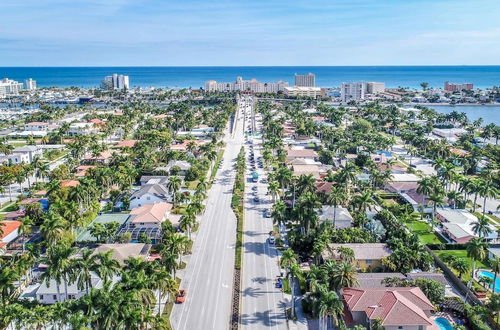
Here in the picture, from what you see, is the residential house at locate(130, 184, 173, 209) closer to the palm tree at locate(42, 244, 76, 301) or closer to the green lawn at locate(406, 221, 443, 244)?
the palm tree at locate(42, 244, 76, 301)

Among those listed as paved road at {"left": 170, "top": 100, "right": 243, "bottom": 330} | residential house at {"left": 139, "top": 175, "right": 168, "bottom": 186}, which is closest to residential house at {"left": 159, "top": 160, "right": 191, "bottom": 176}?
residential house at {"left": 139, "top": 175, "right": 168, "bottom": 186}

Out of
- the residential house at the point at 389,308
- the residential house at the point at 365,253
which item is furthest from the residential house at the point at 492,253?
the residential house at the point at 389,308

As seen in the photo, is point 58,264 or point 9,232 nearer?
point 58,264

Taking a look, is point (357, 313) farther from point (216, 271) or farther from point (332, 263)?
point (216, 271)

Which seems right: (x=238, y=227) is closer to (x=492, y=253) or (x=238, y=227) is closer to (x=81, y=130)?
(x=492, y=253)

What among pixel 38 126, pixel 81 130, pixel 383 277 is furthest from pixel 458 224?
pixel 38 126
